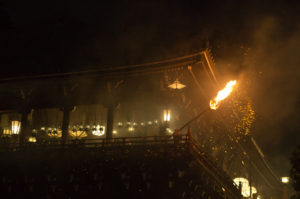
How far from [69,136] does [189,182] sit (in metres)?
8.73

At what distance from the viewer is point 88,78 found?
19953 millimetres

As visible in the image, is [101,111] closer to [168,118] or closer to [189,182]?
[168,118]

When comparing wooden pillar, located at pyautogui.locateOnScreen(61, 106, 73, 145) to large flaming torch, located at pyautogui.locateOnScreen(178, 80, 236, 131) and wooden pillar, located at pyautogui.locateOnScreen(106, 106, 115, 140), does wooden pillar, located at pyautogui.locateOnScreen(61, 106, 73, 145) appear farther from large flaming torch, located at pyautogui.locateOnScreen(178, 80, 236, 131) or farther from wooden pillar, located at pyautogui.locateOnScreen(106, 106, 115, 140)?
large flaming torch, located at pyautogui.locateOnScreen(178, 80, 236, 131)

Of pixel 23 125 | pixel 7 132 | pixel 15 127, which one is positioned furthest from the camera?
pixel 7 132

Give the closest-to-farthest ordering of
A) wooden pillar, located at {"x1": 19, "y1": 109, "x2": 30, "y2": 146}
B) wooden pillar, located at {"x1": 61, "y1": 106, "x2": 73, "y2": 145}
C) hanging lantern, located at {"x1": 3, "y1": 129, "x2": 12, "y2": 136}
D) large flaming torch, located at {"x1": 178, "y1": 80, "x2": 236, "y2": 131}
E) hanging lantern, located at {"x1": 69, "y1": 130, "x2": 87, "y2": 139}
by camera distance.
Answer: large flaming torch, located at {"x1": 178, "y1": 80, "x2": 236, "y2": 131}
wooden pillar, located at {"x1": 61, "y1": 106, "x2": 73, "y2": 145}
wooden pillar, located at {"x1": 19, "y1": 109, "x2": 30, "y2": 146}
hanging lantern, located at {"x1": 69, "y1": 130, "x2": 87, "y2": 139}
hanging lantern, located at {"x1": 3, "y1": 129, "x2": 12, "y2": 136}

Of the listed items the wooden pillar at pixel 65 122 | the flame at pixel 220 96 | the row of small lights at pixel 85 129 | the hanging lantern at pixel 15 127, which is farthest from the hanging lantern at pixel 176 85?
the hanging lantern at pixel 15 127

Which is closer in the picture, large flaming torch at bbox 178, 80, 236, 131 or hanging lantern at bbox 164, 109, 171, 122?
large flaming torch at bbox 178, 80, 236, 131

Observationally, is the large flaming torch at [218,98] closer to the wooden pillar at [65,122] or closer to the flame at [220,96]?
the flame at [220,96]

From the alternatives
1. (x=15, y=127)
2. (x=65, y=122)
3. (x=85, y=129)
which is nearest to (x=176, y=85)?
(x=85, y=129)

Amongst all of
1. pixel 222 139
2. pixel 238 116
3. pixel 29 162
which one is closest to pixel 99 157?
pixel 29 162

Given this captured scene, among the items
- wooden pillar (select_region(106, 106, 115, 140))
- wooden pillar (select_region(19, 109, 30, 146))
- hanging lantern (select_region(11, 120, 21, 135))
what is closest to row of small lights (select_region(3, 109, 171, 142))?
hanging lantern (select_region(11, 120, 21, 135))

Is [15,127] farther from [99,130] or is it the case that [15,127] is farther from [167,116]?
[167,116]

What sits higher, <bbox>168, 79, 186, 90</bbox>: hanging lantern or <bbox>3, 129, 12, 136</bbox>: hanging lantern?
<bbox>168, 79, 186, 90</bbox>: hanging lantern

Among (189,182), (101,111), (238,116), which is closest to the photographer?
(189,182)
